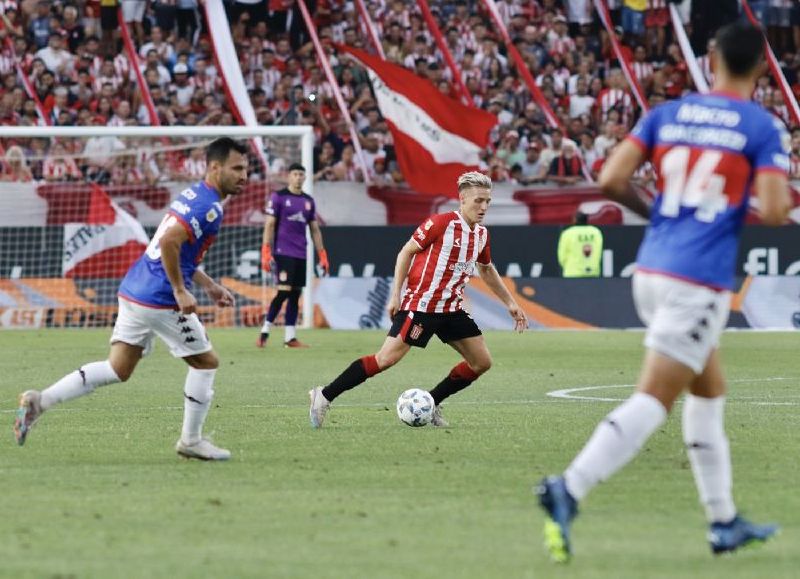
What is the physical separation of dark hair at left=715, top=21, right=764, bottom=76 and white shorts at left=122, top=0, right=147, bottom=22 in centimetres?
2362

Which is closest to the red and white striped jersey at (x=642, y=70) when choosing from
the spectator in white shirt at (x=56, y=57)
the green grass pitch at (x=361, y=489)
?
the spectator in white shirt at (x=56, y=57)

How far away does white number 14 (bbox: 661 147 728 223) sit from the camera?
6.25 m

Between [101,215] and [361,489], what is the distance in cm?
1741

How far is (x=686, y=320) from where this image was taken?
619 cm

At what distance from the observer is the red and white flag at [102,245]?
960 inches

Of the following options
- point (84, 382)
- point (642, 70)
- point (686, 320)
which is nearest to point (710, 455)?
point (686, 320)

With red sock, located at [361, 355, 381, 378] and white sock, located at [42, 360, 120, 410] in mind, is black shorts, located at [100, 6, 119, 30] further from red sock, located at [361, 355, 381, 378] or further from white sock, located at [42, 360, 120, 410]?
white sock, located at [42, 360, 120, 410]

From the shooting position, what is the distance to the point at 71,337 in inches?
889

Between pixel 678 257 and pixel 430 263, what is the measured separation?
18.0 feet

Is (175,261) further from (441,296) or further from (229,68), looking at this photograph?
(229,68)

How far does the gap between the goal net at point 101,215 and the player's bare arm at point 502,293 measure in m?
12.4

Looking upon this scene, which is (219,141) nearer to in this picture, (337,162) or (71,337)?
(71,337)

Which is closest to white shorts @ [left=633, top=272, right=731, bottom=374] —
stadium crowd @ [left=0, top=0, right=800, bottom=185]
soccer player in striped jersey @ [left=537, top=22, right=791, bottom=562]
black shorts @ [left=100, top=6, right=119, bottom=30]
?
soccer player in striped jersey @ [left=537, top=22, right=791, bottom=562]

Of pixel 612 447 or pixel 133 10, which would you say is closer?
pixel 612 447
